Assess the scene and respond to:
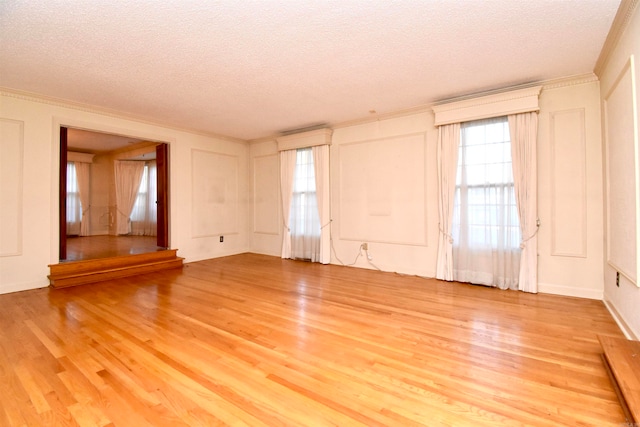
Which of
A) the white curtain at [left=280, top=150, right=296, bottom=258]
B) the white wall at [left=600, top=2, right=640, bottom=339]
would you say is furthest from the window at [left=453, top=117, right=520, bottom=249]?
the white curtain at [left=280, top=150, right=296, bottom=258]

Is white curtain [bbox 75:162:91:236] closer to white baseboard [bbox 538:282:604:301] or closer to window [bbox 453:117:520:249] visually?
window [bbox 453:117:520:249]

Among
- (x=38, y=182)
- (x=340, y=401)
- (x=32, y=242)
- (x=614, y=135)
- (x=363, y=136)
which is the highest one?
(x=363, y=136)

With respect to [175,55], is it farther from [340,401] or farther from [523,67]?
[523,67]

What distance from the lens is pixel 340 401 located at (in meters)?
1.73

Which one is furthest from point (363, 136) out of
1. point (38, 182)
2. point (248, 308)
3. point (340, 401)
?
point (38, 182)

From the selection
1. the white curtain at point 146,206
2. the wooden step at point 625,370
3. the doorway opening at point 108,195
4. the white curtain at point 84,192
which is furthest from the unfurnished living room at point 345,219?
the white curtain at point 84,192

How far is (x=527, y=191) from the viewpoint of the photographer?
12.6ft

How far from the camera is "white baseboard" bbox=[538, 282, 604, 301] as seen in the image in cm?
356

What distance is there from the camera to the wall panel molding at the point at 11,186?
4.00 m

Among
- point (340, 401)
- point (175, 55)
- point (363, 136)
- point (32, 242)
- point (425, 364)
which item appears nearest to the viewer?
point (340, 401)

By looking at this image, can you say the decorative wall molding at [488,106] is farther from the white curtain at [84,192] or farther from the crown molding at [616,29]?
the white curtain at [84,192]

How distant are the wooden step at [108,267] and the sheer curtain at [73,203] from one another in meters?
5.77

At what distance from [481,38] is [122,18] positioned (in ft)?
10.8

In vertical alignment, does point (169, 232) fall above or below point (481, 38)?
below
